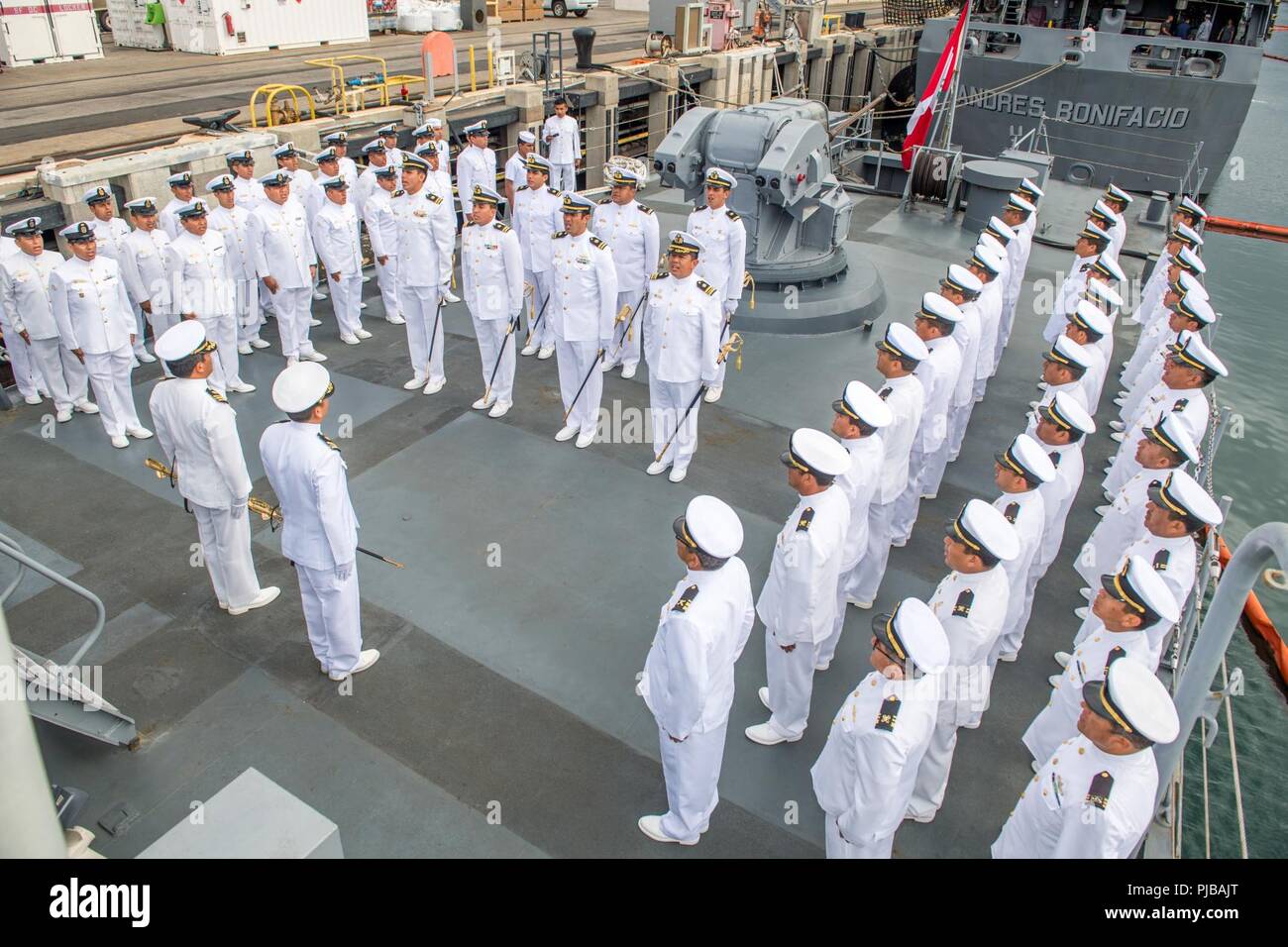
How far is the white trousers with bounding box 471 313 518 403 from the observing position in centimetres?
810

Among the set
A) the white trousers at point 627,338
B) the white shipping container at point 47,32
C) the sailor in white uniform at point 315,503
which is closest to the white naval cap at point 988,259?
the white trousers at point 627,338

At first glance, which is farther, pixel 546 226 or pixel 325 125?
pixel 325 125

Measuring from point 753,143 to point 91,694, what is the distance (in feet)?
27.5

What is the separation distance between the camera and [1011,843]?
3.63 metres

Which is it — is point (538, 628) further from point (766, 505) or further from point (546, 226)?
point (546, 226)

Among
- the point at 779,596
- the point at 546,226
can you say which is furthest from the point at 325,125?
the point at 779,596

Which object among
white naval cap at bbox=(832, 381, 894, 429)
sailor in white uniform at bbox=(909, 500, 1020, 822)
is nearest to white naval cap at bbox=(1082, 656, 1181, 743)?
sailor in white uniform at bbox=(909, 500, 1020, 822)

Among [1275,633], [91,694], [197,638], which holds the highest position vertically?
[91,694]

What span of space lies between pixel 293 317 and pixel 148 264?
55.3 inches

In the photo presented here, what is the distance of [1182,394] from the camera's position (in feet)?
21.2

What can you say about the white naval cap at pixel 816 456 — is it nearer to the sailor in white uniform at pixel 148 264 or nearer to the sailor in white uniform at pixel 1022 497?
the sailor in white uniform at pixel 1022 497

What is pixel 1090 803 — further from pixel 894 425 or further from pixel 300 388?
pixel 300 388

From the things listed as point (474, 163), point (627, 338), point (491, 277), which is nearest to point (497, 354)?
point (491, 277)

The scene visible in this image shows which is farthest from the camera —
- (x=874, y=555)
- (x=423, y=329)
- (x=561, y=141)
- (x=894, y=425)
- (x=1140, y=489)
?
(x=561, y=141)
